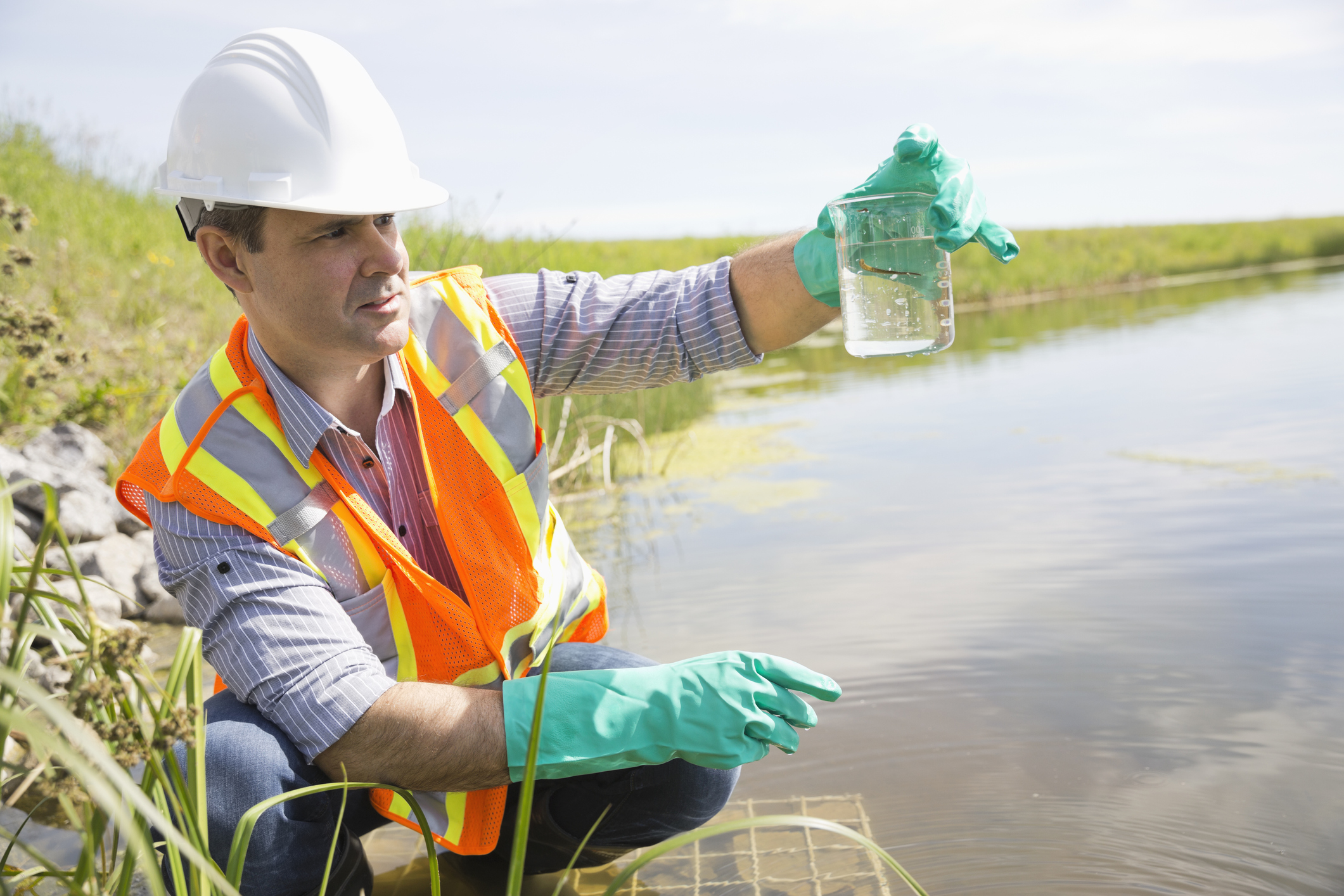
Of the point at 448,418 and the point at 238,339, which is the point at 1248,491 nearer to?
the point at 448,418

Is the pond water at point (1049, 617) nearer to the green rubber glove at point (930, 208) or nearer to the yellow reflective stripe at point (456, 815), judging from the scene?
the yellow reflective stripe at point (456, 815)

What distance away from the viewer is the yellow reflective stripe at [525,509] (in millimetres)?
1835

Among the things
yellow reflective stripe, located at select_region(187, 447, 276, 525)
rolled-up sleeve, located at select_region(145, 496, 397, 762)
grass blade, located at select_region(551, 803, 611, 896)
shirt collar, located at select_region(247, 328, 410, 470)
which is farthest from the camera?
shirt collar, located at select_region(247, 328, 410, 470)

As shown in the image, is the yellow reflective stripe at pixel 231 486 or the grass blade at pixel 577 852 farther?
the yellow reflective stripe at pixel 231 486

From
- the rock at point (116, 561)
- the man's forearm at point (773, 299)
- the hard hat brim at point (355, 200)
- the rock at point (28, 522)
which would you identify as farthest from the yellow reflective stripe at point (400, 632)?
the rock at point (28, 522)

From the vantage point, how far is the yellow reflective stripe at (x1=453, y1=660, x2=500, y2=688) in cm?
176

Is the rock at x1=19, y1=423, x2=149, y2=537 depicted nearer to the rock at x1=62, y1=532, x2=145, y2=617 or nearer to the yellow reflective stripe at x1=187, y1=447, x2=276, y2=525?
the rock at x1=62, y1=532, x2=145, y2=617

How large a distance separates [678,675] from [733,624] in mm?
1670

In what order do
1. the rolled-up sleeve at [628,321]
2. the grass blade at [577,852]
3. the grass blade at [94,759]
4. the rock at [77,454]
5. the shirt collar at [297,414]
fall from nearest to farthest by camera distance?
the grass blade at [94,759]
the grass blade at [577,852]
the shirt collar at [297,414]
the rolled-up sleeve at [628,321]
the rock at [77,454]

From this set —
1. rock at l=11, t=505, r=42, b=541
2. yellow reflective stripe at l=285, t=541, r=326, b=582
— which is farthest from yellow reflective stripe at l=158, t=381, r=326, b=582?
rock at l=11, t=505, r=42, b=541

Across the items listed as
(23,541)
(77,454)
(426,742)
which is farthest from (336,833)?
(77,454)

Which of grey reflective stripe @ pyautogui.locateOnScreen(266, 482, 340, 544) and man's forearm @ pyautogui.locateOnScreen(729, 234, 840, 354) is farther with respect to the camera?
man's forearm @ pyautogui.locateOnScreen(729, 234, 840, 354)

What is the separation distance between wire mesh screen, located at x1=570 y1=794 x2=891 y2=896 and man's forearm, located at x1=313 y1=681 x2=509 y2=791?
53 cm

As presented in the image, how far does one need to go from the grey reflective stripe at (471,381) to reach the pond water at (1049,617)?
115 cm
